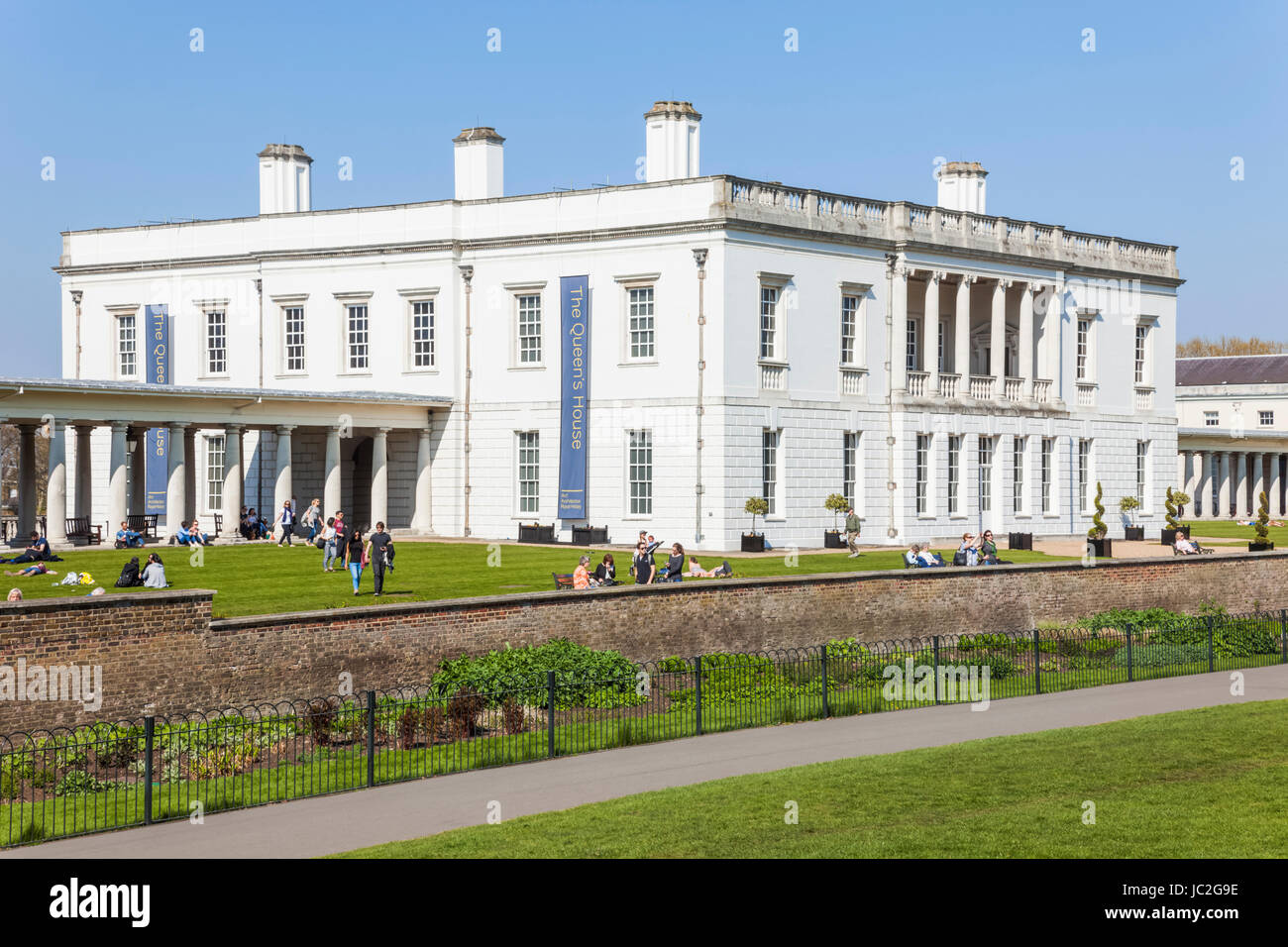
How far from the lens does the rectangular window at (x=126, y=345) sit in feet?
198

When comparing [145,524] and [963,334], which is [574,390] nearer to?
[145,524]

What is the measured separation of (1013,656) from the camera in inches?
1267

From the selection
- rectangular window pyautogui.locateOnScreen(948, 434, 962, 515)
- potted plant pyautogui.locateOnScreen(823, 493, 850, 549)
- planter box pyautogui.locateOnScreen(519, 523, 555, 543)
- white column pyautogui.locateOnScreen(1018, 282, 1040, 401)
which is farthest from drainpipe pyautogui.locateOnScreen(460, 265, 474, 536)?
white column pyautogui.locateOnScreen(1018, 282, 1040, 401)

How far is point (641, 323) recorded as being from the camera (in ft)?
164

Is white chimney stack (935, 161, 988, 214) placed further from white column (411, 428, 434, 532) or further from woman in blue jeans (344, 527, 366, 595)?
woman in blue jeans (344, 527, 366, 595)

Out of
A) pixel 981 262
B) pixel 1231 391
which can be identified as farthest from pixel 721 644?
pixel 1231 391

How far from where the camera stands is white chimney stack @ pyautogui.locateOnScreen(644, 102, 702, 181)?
51000 millimetres

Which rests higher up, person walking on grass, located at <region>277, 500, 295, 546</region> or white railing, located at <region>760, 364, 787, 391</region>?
white railing, located at <region>760, 364, 787, 391</region>

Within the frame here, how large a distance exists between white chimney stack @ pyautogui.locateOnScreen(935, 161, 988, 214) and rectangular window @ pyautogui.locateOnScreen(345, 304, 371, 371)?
74.3ft

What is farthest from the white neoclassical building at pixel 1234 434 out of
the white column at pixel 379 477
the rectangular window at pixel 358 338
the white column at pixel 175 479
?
the white column at pixel 175 479

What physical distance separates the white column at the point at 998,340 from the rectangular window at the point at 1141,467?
376 inches

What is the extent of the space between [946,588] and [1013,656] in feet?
15.2

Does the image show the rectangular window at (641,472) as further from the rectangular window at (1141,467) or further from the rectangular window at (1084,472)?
the rectangular window at (1141,467)
